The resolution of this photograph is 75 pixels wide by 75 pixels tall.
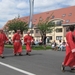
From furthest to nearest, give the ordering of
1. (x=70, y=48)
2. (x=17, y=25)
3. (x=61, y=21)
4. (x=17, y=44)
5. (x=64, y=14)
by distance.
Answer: (x=64, y=14) → (x=61, y=21) → (x=17, y=25) → (x=17, y=44) → (x=70, y=48)

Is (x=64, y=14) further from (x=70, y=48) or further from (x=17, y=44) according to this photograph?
(x=70, y=48)

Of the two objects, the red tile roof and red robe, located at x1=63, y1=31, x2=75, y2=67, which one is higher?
the red tile roof

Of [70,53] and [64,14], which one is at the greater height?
[64,14]

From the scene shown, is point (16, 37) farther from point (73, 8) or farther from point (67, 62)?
point (73, 8)

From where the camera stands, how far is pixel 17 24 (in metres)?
68.9

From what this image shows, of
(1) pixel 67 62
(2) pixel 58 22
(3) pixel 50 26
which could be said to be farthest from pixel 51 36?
(1) pixel 67 62

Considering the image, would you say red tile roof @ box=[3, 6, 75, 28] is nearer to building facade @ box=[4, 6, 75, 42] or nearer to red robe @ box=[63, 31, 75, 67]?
building facade @ box=[4, 6, 75, 42]

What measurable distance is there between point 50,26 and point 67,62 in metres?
49.5

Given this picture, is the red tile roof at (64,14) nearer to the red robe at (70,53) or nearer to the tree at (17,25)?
the tree at (17,25)

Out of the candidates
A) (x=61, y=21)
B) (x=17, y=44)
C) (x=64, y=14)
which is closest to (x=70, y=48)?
(x=17, y=44)

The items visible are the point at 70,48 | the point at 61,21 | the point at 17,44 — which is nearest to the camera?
the point at 70,48

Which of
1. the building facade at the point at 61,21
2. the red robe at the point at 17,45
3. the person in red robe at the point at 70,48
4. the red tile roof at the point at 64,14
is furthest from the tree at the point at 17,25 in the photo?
the person in red robe at the point at 70,48

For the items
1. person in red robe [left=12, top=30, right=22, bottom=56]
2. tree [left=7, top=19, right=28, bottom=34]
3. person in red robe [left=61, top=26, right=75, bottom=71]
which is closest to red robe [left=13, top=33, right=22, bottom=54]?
person in red robe [left=12, top=30, right=22, bottom=56]

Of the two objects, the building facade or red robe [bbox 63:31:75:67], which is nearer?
red robe [bbox 63:31:75:67]
